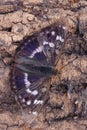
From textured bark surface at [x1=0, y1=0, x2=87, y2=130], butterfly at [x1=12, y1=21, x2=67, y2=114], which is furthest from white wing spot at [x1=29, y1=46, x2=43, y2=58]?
textured bark surface at [x1=0, y1=0, x2=87, y2=130]

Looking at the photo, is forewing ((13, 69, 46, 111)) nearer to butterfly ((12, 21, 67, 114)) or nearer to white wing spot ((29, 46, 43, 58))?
butterfly ((12, 21, 67, 114))

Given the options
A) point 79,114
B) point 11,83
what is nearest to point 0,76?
point 11,83

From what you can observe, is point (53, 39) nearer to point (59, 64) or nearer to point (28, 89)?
point (59, 64)

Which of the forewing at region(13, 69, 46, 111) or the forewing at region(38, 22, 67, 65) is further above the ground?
the forewing at region(38, 22, 67, 65)

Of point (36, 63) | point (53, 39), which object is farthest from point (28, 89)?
point (53, 39)

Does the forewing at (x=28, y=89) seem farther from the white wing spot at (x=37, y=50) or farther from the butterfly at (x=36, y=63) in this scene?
the white wing spot at (x=37, y=50)

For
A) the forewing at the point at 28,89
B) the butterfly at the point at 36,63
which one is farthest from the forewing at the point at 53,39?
the forewing at the point at 28,89
